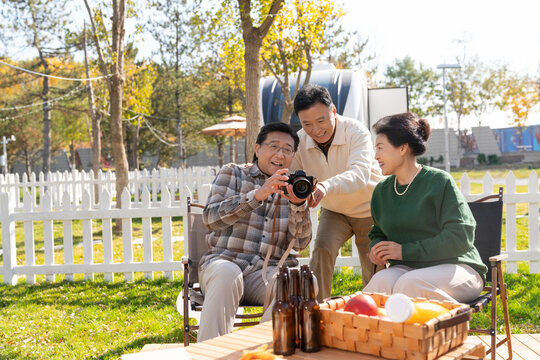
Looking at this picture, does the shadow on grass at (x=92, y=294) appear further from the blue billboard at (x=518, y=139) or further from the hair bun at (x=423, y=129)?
the blue billboard at (x=518, y=139)

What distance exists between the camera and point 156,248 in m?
8.43

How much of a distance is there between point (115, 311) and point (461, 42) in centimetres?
3630

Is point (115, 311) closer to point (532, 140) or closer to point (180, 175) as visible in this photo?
point (180, 175)

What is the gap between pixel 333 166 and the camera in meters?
3.66

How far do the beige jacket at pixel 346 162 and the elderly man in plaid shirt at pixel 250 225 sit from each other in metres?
0.38

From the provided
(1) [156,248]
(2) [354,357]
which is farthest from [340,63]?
(2) [354,357]

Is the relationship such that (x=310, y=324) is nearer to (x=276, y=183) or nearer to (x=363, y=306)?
(x=363, y=306)

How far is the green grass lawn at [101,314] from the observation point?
398 cm

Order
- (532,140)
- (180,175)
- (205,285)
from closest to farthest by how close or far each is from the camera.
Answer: (205,285), (180,175), (532,140)

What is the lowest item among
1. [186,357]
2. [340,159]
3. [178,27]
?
[186,357]

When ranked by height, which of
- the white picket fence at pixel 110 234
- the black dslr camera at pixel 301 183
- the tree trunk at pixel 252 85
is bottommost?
the white picket fence at pixel 110 234

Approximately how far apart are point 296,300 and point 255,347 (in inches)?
10.6

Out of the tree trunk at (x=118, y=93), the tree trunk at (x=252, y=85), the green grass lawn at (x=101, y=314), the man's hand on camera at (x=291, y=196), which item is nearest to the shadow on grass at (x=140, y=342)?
the green grass lawn at (x=101, y=314)

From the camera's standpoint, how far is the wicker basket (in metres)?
1.81
